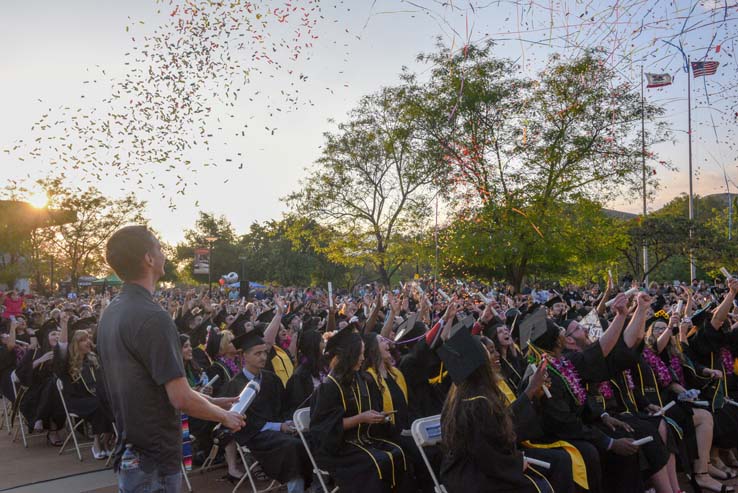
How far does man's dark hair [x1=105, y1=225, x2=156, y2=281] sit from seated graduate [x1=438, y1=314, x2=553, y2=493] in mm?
2472

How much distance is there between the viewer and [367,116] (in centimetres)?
2920

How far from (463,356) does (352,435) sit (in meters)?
1.65

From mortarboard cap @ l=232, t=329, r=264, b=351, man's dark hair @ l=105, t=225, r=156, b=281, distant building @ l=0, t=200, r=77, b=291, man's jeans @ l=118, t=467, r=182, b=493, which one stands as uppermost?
distant building @ l=0, t=200, r=77, b=291

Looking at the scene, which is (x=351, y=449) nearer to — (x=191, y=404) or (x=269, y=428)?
(x=269, y=428)

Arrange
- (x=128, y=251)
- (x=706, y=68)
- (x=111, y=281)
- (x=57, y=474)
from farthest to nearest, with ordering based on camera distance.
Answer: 1. (x=111, y=281)
2. (x=706, y=68)
3. (x=57, y=474)
4. (x=128, y=251)

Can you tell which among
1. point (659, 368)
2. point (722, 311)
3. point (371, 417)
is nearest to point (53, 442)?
point (371, 417)

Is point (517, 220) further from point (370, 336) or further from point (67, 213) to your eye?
point (67, 213)

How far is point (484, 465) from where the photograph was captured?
426 centimetres

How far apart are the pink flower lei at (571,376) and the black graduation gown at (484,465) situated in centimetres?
128

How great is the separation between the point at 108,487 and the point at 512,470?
4927mm

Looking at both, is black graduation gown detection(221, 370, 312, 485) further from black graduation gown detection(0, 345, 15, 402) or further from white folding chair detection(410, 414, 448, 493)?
black graduation gown detection(0, 345, 15, 402)

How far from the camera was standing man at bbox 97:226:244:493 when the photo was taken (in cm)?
265

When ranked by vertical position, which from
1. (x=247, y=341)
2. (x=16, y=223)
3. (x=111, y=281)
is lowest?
(x=247, y=341)

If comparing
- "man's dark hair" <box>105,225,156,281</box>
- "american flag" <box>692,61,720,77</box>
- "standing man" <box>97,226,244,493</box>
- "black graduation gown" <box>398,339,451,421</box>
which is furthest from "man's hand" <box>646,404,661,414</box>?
"american flag" <box>692,61,720,77</box>
